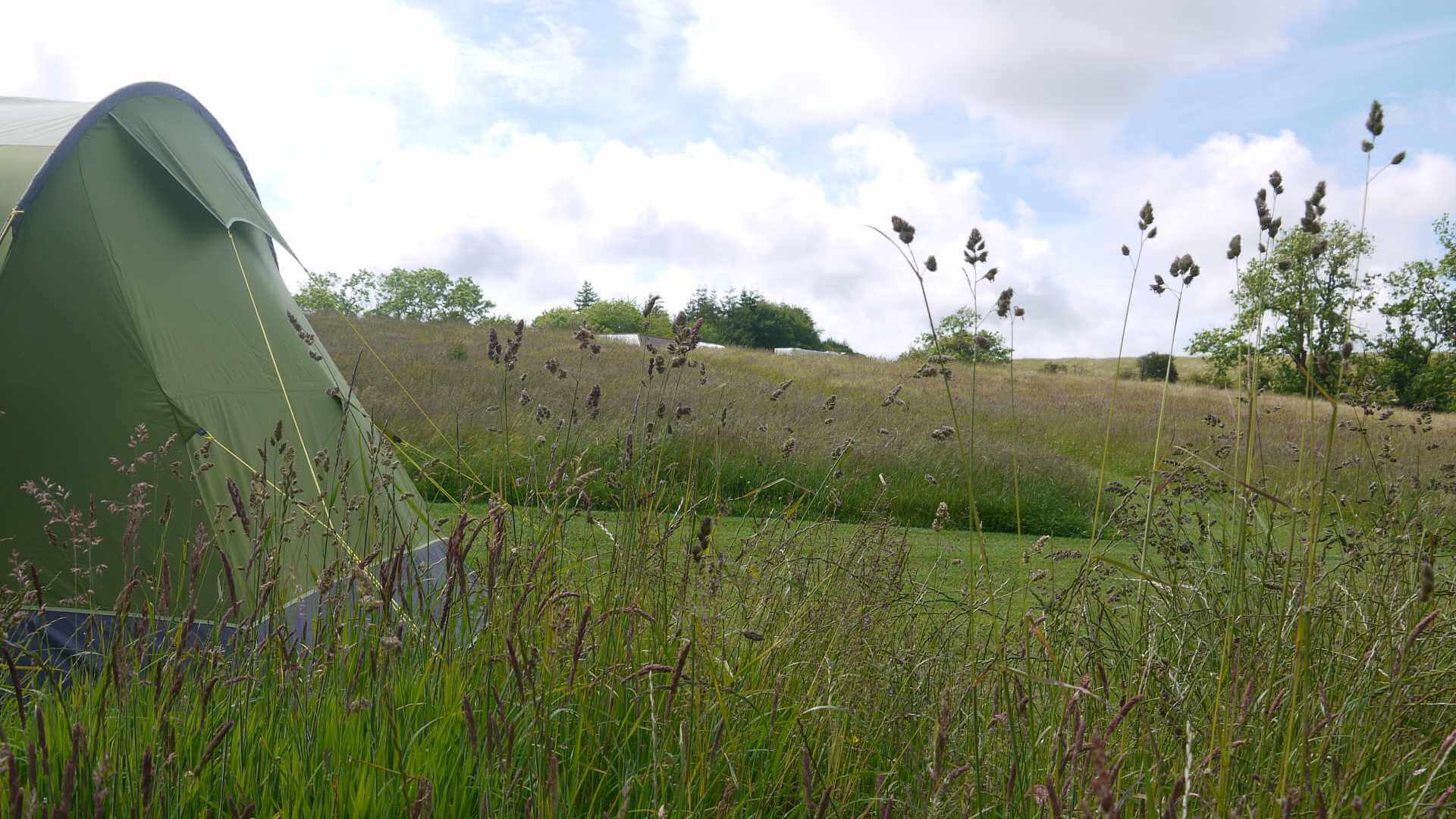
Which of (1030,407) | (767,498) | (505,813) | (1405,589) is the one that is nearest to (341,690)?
(505,813)

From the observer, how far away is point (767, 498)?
27.0ft

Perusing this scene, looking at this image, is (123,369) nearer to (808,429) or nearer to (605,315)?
(808,429)

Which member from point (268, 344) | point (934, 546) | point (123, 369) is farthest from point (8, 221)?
point (934, 546)

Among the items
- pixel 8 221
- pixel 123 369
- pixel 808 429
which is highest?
pixel 8 221

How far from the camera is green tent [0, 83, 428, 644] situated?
150 inches

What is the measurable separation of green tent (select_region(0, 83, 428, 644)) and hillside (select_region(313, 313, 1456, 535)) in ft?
2.43

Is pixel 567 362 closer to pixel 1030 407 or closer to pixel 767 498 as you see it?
pixel 1030 407

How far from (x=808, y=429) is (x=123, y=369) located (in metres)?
7.86

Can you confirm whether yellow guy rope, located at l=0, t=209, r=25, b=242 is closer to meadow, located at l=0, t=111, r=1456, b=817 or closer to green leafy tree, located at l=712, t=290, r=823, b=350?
meadow, located at l=0, t=111, r=1456, b=817

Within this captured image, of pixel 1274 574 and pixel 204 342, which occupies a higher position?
pixel 204 342

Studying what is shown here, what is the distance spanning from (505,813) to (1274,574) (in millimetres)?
2508

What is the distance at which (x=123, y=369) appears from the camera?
3.95 meters

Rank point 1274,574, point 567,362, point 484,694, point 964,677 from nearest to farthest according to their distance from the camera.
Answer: point 484,694
point 964,677
point 1274,574
point 567,362

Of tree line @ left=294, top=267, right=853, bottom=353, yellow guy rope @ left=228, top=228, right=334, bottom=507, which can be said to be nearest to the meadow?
yellow guy rope @ left=228, top=228, right=334, bottom=507
